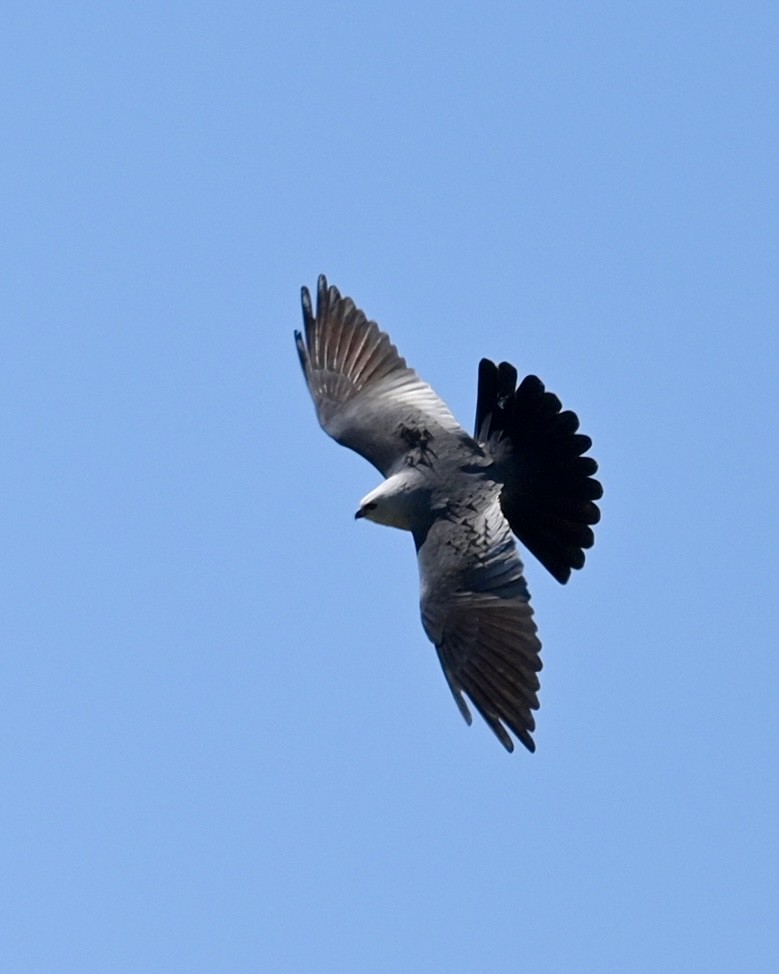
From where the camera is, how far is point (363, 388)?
60.2 ft

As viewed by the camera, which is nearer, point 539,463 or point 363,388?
point 539,463

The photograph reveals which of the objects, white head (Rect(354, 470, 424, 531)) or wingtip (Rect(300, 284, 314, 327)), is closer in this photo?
white head (Rect(354, 470, 424, 531))

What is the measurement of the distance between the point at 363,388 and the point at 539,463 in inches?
88.4

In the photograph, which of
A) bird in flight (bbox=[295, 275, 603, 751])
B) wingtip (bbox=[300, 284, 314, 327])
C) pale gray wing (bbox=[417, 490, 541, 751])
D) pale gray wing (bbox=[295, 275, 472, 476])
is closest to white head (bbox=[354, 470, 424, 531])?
bird in flight (bbox=[295, 275, 603, 751])

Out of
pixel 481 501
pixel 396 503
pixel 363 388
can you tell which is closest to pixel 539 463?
pixel 481 501

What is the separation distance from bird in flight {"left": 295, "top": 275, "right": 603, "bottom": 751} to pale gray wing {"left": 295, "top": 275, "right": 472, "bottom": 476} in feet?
0.05

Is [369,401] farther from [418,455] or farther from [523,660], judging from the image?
→ [523,660]

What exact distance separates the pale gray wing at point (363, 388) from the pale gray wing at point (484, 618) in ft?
3.43

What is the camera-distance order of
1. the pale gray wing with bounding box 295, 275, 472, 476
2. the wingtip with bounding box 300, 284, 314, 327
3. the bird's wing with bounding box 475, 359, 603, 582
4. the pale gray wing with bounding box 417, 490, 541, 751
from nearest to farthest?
1. the pale gray wing with bounding box 417, 490, 541, 751
2. the bird's wing with bounding box 475, 359, 603, 582
3. the pale gray wing with bounding box 295, 275, 472, 476
4. the wingtip with bounding box 300, 284, 314, 327

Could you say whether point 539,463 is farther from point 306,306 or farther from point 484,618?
point 306,306

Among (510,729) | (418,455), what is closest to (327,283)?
(418,455)

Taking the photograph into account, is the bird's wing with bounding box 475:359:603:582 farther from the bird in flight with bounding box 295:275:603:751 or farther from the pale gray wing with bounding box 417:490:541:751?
the pale gray wing with bounding box 417:490:541:751

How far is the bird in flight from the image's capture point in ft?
50.8

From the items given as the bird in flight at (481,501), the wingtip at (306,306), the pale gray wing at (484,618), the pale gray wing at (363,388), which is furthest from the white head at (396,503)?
the wingtip at (306,306)
